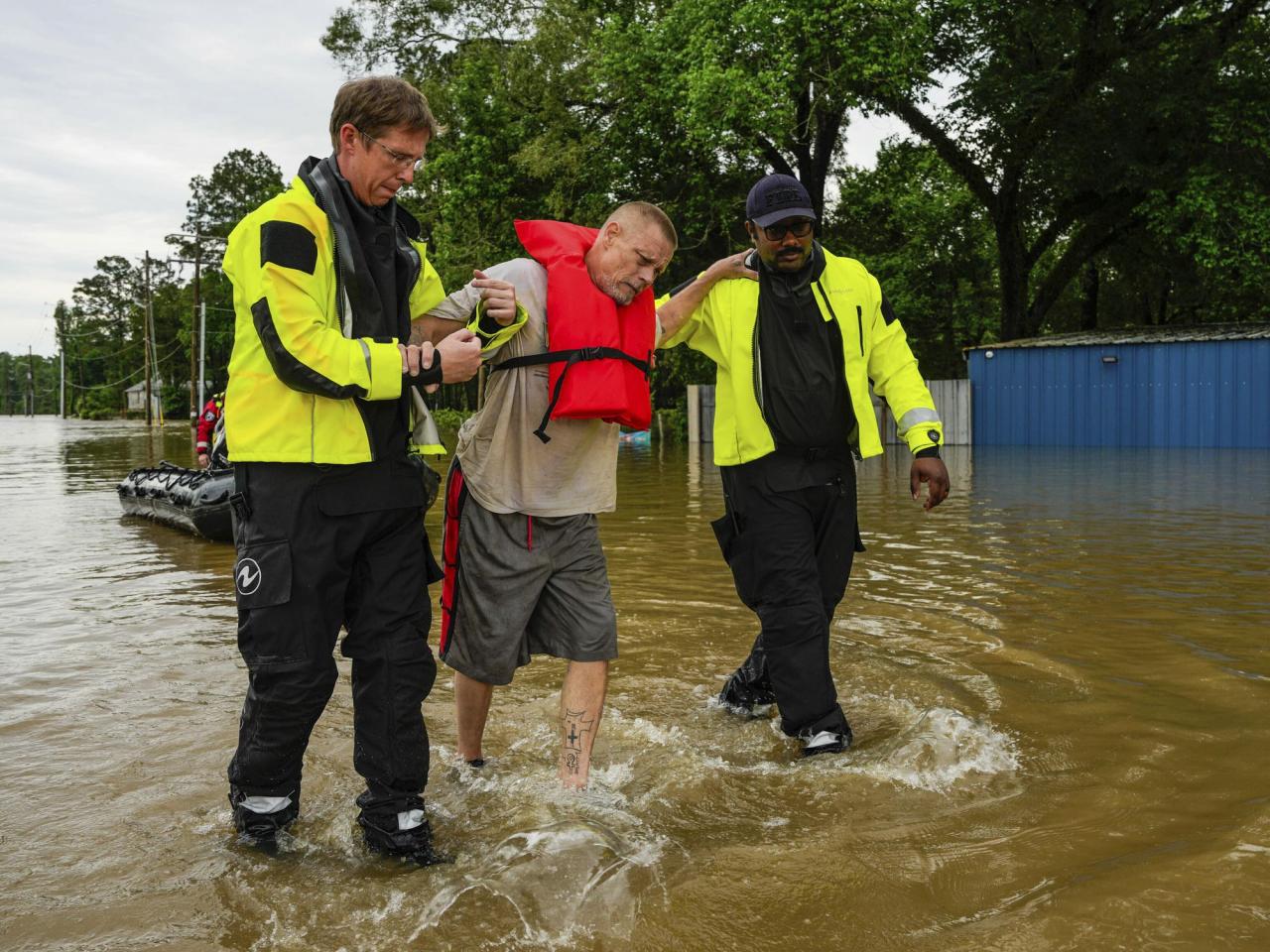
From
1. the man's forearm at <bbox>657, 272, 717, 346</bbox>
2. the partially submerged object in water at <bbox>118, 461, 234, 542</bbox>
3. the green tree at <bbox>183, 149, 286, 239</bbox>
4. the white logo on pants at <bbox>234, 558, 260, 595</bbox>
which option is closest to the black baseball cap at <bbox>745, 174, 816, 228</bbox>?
the man's forearm at <bbox>657, 272, 717, 346</bbox>

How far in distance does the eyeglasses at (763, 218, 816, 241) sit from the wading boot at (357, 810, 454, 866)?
243 centimetres

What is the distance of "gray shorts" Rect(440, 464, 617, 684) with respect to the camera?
3.63 meters

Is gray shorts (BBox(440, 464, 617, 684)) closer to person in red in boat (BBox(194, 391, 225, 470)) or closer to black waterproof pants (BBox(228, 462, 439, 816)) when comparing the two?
black waterproof pants (BBox(228, 462, 439, 816))

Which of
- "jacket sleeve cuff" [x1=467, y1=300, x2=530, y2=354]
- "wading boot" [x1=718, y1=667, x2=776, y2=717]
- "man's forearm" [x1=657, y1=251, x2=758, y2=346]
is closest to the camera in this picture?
"jacket sleeve cuff" [x1=467, y1=300, x2=530, y2=354]

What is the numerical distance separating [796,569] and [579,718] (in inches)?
43.6

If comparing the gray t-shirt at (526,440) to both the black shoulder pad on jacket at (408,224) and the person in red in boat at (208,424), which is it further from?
the person in red in boat at (208,424)

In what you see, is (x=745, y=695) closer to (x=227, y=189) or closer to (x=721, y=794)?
(x=721, y=794)

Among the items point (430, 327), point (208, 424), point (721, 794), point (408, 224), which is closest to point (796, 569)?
point (721, 794)

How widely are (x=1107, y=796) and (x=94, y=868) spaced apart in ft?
9.98

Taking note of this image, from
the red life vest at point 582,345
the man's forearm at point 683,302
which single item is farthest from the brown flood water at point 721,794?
the man's forearm at point 683,302

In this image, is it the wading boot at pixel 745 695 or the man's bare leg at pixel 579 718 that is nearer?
the man's bare leg at pixel 579 718

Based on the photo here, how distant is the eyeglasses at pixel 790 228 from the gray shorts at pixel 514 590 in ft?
4.41

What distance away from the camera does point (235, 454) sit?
3.09m

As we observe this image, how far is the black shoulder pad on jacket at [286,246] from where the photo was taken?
297 cm
